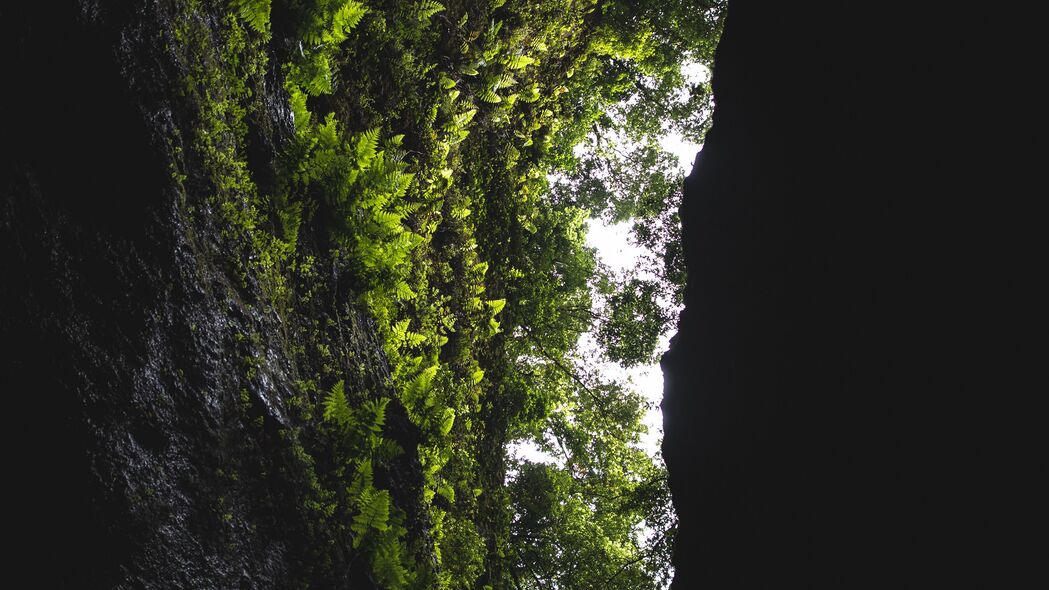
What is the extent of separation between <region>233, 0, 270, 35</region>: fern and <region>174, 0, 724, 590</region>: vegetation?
13 mm

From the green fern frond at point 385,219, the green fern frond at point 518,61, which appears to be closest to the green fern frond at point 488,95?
the green fern frond at point 518,61

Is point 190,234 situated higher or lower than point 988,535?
higher

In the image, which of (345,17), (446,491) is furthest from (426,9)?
(446,491)

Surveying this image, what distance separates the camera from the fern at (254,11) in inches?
154

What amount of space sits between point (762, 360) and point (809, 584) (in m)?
0.93

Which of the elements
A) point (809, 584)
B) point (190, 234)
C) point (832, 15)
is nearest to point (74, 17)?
point (190, 234)

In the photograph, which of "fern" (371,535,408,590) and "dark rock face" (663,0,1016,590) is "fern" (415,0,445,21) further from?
"fern" (371,535,408,590)

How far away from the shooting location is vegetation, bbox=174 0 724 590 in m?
4.04

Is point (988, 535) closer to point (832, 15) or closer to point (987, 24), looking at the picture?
point (987, 24)

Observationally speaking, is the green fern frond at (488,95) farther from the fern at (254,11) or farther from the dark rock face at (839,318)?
Answer: the dark rock face at (839,318)

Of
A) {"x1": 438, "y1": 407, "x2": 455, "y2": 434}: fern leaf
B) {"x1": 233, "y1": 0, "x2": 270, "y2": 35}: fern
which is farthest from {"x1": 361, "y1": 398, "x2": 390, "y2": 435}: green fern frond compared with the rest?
{"x1": 233, "y1": 0, "x2": 270, "y2": 35}: fern

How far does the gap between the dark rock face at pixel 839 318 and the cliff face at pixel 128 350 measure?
7.78 ft

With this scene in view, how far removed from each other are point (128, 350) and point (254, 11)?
249cm

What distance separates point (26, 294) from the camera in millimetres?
2430
